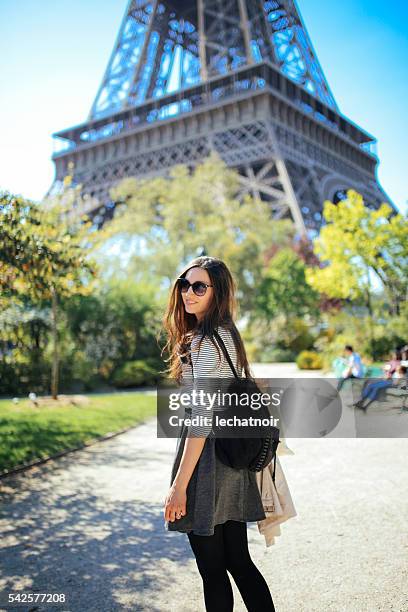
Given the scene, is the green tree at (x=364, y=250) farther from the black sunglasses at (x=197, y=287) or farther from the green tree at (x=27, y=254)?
the black sunglasses at (x=197, y=287)

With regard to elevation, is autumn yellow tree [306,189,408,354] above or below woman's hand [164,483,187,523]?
above

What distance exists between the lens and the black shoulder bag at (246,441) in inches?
81.7

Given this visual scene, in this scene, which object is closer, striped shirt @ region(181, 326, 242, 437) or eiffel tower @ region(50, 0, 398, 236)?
striped shirt @ region(181, 326, 242, 437)

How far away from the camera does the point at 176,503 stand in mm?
2053

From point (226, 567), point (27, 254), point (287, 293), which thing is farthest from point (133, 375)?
point (226, 567)

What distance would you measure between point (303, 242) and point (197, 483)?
26.9m

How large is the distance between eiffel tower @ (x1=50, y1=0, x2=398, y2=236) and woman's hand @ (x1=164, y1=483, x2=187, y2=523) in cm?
2702

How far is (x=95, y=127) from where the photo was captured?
3856 centimetres

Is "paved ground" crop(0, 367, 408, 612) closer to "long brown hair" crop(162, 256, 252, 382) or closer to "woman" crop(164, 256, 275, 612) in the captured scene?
"woman" crop(164, 256, 275, 612)

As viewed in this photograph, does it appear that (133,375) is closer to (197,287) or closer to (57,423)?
(57,423)

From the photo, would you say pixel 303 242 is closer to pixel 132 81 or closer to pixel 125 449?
pixel 132 81

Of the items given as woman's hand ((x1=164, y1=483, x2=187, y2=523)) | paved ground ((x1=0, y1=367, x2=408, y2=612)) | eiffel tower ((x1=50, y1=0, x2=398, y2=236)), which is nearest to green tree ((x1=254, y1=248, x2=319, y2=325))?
eiffel tower ((x1=50, y1=0, x2=398, y2=236))

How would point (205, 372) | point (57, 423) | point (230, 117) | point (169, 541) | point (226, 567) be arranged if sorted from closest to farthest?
point (205, 372), point (226, 567), point (169, 541), point (57, 423), point (230, 117)

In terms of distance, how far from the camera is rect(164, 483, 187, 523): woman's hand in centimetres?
205
